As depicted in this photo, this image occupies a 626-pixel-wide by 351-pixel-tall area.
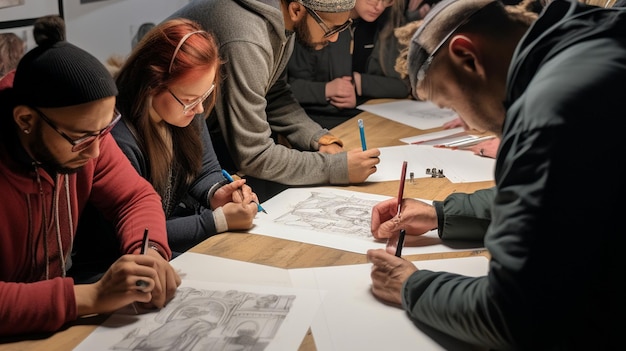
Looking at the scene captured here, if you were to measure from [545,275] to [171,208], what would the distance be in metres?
1.37

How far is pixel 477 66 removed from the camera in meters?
1.20

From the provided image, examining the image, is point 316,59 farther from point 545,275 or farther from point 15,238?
point 545,275

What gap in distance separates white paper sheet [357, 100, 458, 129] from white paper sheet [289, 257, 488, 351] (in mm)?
1475

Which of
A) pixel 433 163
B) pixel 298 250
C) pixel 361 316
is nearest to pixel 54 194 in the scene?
pixel 298 250

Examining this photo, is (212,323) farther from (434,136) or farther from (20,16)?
(434,136)

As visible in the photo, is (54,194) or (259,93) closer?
(54,194)

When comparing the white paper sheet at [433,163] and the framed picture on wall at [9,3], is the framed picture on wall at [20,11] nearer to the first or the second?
Result: the framed picture on wall at [9,3]

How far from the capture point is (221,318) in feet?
4.50

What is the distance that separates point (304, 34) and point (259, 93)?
356 mm

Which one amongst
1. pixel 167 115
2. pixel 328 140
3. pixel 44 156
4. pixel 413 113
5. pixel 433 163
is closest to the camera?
pixel 44 156

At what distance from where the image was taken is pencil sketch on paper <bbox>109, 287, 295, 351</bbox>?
4.21 ft

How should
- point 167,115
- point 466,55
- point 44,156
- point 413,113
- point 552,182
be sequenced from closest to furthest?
1. point 552,182
2. point 466,55
3. point 44,156
4. point 167,115
5. point 413,113

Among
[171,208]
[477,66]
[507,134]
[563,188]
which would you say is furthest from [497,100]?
[171,208]

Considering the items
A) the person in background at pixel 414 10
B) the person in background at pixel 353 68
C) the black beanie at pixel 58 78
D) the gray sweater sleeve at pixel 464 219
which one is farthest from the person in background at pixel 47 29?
the person in background at pixel 414 10
